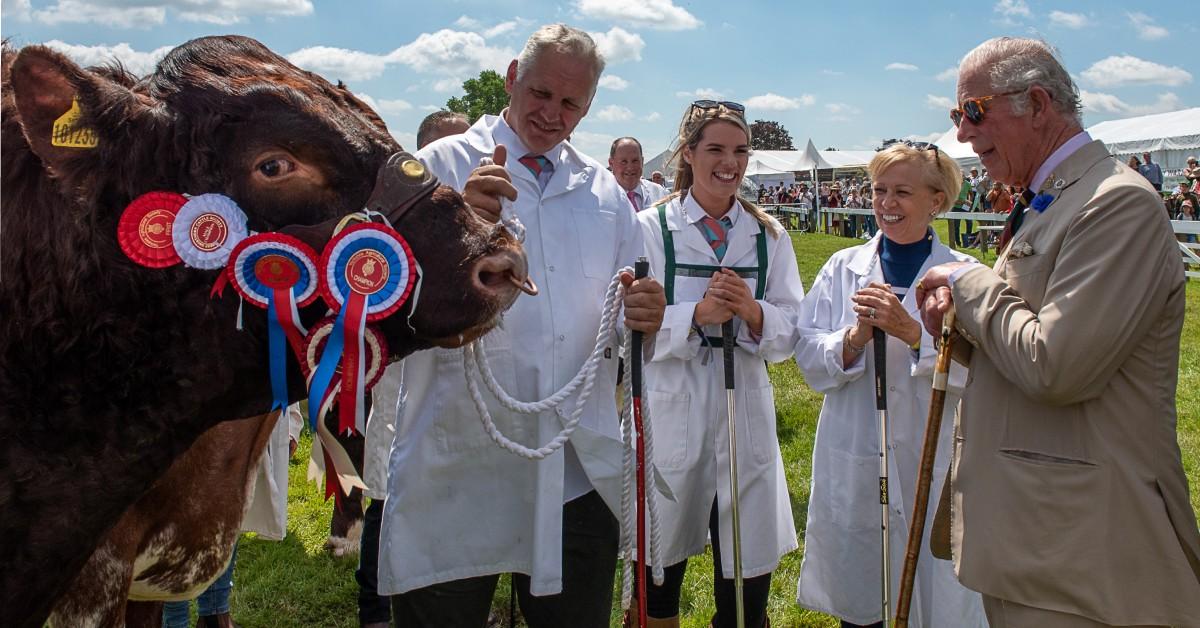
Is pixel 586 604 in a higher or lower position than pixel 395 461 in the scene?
lower

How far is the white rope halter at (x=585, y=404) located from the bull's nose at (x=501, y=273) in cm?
46

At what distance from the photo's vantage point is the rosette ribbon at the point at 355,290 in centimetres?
202

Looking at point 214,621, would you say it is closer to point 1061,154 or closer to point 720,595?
point 720,595

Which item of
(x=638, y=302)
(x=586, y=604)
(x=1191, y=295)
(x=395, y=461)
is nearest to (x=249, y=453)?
(x=395, y=461)

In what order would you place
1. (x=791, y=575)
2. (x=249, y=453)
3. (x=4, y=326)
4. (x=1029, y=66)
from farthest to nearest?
1. (x=791, y=575)
2. (x=249, y=453)
3. (x=1029, y=66)
4. (x=4, y=326)

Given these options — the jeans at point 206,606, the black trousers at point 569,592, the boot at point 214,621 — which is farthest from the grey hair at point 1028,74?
the boot at point 214,621

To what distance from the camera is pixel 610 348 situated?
10.0 ft

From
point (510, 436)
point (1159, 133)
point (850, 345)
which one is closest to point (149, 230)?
point (510, 436)

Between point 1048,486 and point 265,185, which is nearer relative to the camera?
point 265,185

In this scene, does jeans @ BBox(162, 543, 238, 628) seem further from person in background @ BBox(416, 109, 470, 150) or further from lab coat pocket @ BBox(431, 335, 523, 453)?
person in background @ BBox(416, 109, 470, 150)

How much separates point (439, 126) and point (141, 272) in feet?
16.8

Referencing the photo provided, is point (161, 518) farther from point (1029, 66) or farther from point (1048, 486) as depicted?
point (1029, 66)

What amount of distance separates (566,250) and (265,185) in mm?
1156

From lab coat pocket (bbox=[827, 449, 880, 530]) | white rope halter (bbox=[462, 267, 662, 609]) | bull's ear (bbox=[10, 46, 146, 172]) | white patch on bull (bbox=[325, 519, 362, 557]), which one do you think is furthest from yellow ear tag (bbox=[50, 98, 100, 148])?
white patch on bull (bbox=[325, 519, 362, 557])
